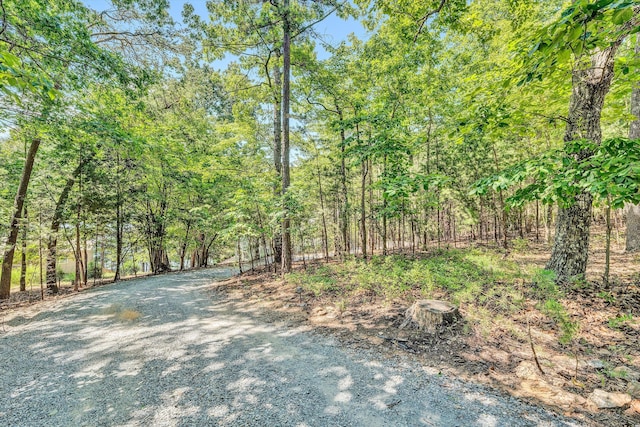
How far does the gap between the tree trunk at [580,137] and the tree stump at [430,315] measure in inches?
96.5

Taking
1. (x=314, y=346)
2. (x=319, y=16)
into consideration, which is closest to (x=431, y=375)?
(x=314, y=346)

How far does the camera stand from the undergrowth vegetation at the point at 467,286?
4035 millimetres

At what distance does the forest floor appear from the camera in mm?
2607

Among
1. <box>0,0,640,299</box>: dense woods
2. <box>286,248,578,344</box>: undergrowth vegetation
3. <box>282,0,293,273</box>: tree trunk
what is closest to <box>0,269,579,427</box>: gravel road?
<box>286,248,578,344</box>: undergrowth vegetation

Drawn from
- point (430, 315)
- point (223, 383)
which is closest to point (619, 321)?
point (430, 315)

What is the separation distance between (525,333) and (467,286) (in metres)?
1.75

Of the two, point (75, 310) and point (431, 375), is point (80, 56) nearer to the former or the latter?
point (75, 310)

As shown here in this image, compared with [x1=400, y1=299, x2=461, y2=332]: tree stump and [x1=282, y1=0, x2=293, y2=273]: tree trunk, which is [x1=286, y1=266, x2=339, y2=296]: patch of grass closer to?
[x1=282, y1=0, x2=293, y2=273]: tree trunk

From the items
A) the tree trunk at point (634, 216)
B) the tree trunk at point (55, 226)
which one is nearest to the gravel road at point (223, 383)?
the tree trunk at point (55, 226)

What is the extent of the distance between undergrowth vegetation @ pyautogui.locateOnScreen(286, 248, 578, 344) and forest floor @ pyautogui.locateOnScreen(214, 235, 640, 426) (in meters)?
0.03

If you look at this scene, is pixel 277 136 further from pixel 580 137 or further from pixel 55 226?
pixel 580 137

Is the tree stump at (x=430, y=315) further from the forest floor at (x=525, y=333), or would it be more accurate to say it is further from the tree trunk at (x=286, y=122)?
the tree trunk at (x=286, y=122)

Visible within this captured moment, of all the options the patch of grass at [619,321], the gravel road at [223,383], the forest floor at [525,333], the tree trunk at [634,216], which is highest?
the tree trunk at [634,216]

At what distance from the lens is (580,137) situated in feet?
13.3
